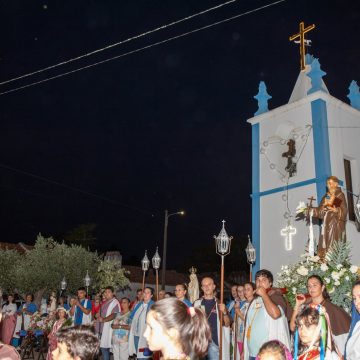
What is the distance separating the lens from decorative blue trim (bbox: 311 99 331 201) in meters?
15.8

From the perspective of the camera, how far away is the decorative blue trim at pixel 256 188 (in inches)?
690

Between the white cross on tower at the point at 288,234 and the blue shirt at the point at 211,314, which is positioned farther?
the white cross on tower at the point at 288,234

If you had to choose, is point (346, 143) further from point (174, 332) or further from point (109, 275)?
Result: point (109, 275)

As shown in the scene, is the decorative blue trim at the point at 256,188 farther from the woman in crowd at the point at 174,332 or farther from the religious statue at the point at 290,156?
the woman in crowd at the point at 174,332

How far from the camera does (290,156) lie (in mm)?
17156

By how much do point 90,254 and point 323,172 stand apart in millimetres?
19631

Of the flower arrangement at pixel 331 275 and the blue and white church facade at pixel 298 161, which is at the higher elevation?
the blue and white church facade at pixel 298 161

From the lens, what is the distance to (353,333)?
5109 millimetres

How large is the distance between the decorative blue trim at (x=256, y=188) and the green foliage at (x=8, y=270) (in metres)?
18.1

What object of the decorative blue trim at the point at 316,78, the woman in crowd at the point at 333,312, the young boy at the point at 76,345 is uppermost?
the decorative blue trim at the point at 316,78

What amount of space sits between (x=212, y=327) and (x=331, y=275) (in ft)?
6.64

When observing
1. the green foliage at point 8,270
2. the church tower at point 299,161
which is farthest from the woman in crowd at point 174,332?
the green foliage at point 8,270

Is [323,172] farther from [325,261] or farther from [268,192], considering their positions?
[325,261]

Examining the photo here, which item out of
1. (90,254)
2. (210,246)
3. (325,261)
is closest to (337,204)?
(325,261)
